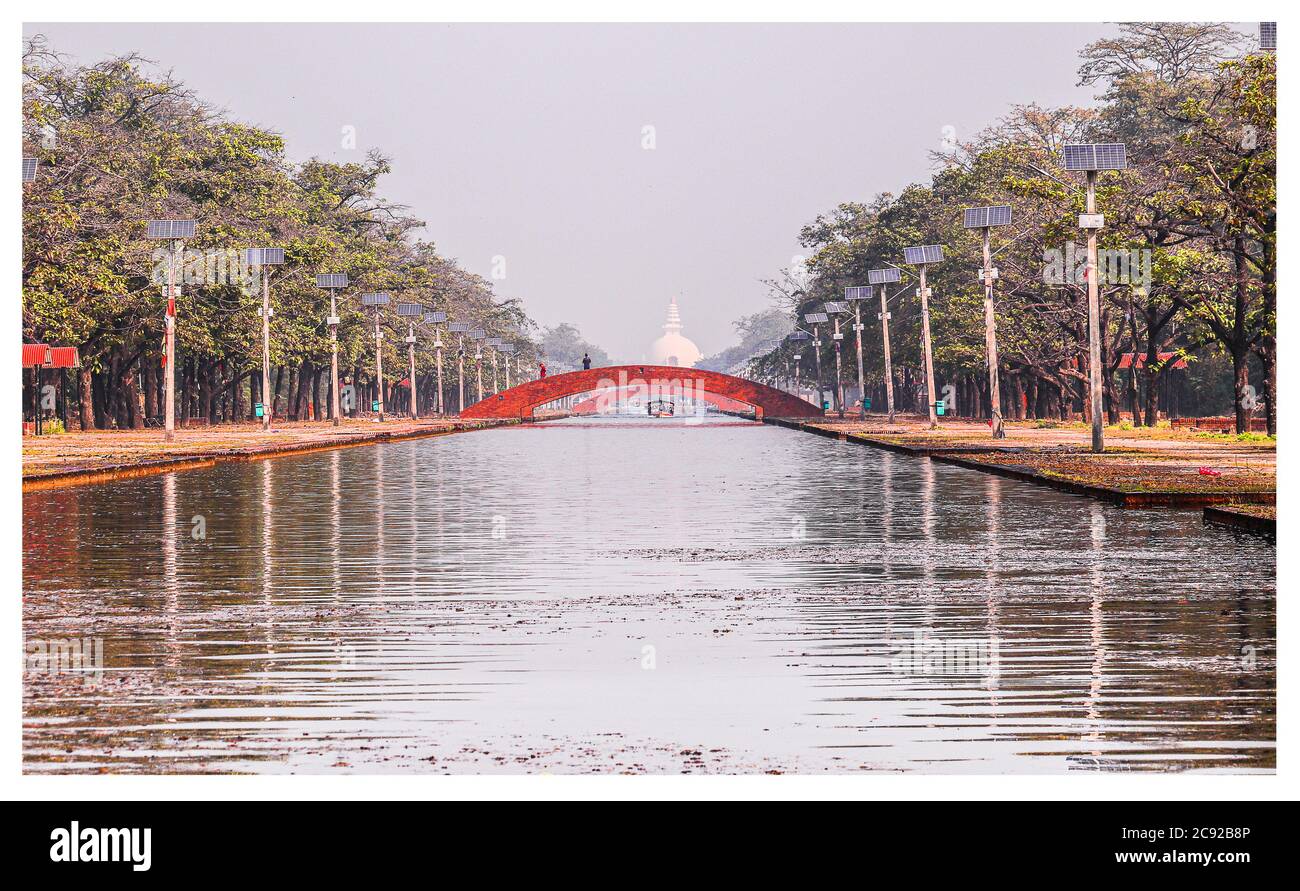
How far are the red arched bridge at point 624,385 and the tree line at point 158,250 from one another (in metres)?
16.6

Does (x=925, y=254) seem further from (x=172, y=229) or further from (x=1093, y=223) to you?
(x=172, y=229)

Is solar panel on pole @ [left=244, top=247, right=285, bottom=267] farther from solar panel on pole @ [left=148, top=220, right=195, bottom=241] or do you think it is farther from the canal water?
the canal water

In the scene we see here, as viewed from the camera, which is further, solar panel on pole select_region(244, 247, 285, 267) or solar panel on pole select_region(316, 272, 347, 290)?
solar panel on pole select_region(316, 272, 347, 290)

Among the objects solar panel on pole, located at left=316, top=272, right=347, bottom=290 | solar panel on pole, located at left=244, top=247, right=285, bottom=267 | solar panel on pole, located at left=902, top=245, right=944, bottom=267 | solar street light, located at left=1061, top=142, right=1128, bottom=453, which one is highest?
solar panel on pole, located at left=316, top=272, right=347, bottom=290

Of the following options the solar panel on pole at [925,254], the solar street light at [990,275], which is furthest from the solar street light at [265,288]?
the solar street light at [990,275]

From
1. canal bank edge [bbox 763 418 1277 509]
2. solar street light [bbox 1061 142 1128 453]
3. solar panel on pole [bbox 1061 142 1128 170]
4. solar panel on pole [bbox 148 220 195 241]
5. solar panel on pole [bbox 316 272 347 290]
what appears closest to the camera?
canal bank edge [bbox 763 418 1277 509]

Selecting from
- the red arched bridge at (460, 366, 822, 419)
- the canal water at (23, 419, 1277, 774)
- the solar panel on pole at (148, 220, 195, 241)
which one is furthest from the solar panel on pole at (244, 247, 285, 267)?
the red arched bridge at (460, 366, 822, 419)

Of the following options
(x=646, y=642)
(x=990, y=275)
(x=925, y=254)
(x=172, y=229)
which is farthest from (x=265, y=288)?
(x=646, y=642)

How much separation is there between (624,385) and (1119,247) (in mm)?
96095

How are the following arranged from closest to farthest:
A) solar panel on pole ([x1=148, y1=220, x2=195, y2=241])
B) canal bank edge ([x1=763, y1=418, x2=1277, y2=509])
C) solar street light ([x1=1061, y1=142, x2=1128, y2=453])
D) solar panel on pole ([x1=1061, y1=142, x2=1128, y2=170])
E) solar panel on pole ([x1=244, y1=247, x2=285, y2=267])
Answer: canal bank edge ([x1=763, y1=418, x2=1277, y2=509]), solar street light ([x1=1061, y1=142, x2=1128, y2=453]), solar panel on pole ([x1=1061, y1=142, x2=1128, y2=170]), solar panel on pole ([x1=148, y1=220, x2=195, y2=241]), solar panel on pole ([x1=244, y1=247, x2=285, y2=267])

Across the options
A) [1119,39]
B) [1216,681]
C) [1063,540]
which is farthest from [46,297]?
[1119,39]

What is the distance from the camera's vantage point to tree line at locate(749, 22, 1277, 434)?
51375 mm

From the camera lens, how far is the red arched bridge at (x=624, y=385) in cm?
14038

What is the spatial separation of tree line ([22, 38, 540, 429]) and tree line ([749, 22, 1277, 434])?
32.0 metres
